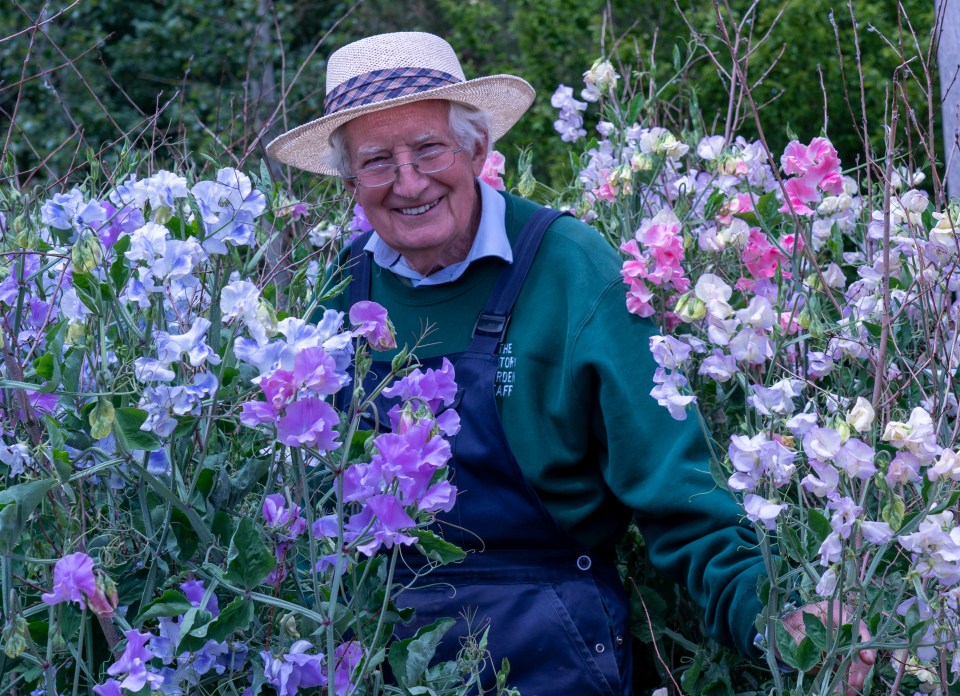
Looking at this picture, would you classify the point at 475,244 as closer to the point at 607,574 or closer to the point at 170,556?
the point at 607,574

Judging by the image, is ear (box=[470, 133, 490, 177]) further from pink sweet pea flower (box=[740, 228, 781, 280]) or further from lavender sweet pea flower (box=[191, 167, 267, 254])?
lavender sweet pea flower (box=[191, 167, 267, 254])

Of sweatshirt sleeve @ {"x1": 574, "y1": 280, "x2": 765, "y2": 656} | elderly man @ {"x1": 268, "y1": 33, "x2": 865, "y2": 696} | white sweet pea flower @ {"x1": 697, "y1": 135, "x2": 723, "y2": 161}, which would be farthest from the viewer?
white sweet pea flower @ {"x1": 697, "y1": 135, "x2": 723, "y2": 161}

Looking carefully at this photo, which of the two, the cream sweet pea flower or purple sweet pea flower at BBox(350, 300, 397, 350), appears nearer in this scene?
the cream sweet pea flower

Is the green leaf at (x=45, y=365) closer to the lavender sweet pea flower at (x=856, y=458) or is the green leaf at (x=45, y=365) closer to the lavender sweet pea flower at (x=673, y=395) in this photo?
the lavender sweet pea flower at (x=673, y=395)

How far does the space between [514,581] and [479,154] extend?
86 centimetres

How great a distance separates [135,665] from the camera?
131 centimetres

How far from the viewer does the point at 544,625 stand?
2039 millimetres

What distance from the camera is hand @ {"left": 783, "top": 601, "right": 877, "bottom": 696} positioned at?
1.53 metres

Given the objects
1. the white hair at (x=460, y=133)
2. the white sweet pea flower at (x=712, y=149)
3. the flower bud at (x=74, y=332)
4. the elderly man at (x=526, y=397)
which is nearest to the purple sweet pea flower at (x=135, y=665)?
the flower bud at (x=74, y=332)

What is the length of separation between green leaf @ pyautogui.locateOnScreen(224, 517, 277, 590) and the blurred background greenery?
3.30 metres

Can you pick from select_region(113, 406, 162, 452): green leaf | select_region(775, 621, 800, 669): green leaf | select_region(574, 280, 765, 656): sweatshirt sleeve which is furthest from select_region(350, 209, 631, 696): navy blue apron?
select_region(113, 406, 162, 452): green leaf

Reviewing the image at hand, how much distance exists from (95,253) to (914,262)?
122 centimetres

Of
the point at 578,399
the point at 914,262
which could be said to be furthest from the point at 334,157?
the point at 914,262

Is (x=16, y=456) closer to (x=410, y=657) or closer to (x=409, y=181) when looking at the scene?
(x=410, y=657)
